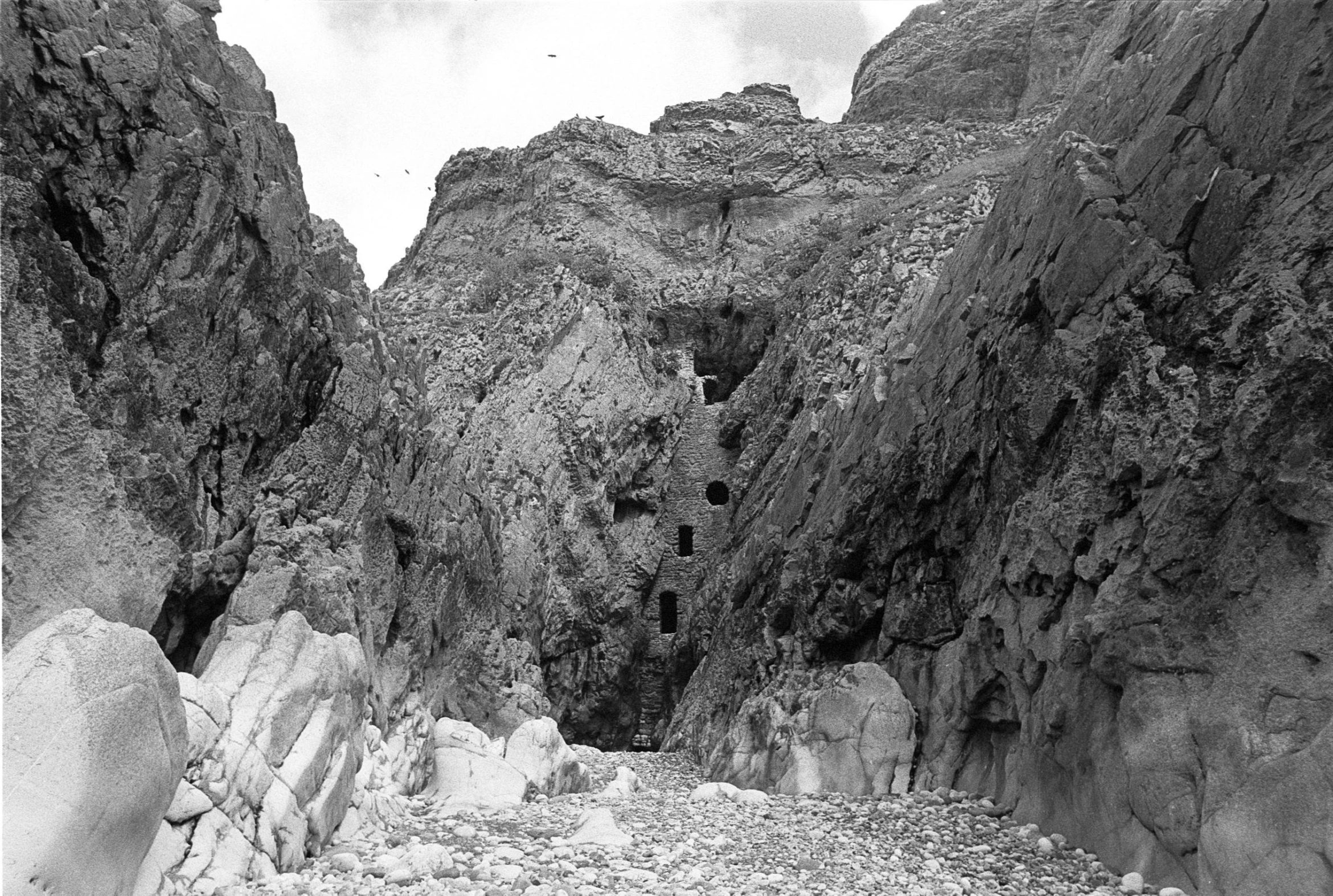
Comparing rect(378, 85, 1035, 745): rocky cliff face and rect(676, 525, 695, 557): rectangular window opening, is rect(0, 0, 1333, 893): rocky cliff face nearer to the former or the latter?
rect(378, 85, 1035, 745): rocky cliff face

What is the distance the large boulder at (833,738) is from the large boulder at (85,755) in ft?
32.0

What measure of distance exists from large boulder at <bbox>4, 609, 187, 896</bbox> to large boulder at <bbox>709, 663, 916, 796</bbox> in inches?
384

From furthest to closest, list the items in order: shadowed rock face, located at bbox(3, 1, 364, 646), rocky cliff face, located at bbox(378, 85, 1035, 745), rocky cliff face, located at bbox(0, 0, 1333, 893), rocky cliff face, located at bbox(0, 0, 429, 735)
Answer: rocky cliff face, located at bbox(378, 85, 1035, 745)
rocky cliff face, located at bbox(0, 0, 429, 735)
shadowed rock face, located at bbox(3, 1, 364, 646)
rocky cliff face, located at bbox(0, 0, 1333, 893)

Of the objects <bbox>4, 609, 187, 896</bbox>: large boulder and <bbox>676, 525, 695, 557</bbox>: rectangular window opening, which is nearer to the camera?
<bbox>4, 609, 187, 896</bbox>: large boulder

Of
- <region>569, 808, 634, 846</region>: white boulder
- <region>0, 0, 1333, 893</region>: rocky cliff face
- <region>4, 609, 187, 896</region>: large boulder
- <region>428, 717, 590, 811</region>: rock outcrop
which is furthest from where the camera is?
<region>428, 717, 590, 811</region>: rock outcrop

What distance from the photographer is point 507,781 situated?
13570mm

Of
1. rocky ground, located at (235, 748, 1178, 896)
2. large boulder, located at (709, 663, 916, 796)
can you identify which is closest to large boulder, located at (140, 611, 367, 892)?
rocky ground, located at (235, 748, 1178, 896)

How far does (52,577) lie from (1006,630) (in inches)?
414

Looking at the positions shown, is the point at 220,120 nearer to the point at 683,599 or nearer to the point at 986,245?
the point at 986,245

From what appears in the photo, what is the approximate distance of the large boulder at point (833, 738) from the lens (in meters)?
14.1

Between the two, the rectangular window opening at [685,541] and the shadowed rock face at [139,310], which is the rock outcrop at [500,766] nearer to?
the shadowed rock face at [139,310]

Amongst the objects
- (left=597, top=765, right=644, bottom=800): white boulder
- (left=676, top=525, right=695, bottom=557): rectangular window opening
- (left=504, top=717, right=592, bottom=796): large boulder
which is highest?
(left=676, top=525, right=695, bottom=557): rectangular window opening

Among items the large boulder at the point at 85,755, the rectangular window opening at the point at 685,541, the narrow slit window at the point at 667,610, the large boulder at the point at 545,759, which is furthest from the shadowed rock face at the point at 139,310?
the rectangular window opening at the point at 685,541

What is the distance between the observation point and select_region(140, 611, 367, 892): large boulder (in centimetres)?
748
